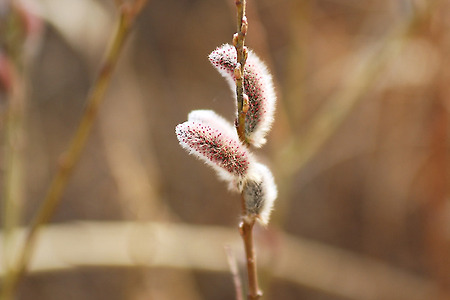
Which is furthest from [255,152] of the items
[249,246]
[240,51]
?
[240,51]

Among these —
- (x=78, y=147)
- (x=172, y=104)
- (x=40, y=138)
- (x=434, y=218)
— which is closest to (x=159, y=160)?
(x=172, y=104)

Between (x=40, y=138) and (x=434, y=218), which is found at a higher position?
(x=40, y=138)

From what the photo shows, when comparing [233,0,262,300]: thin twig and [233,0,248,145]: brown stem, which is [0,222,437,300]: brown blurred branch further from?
[233,0,248,145]: brown stem

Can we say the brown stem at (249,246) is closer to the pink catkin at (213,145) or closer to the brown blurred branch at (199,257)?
the pink catkin at (213,145)

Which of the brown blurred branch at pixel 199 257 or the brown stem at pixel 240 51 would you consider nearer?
the brown stem at pixel 240 51

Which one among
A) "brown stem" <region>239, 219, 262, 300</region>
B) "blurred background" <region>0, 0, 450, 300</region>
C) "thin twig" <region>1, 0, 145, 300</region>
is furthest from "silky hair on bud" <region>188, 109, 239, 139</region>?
"blurred background" <region>0, 0, 450, 300</region>

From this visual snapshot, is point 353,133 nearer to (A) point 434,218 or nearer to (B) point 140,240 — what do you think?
(A) point 434,218

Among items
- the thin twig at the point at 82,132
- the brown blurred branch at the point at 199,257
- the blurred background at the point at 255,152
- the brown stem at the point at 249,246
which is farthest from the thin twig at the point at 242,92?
the brown blurred branch at the point at 199,257
